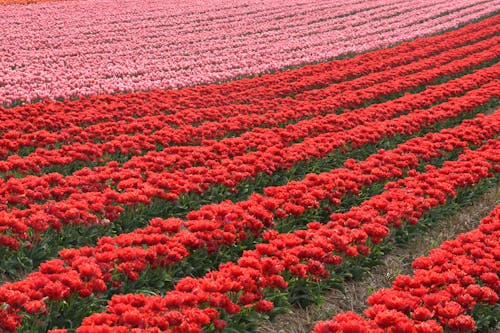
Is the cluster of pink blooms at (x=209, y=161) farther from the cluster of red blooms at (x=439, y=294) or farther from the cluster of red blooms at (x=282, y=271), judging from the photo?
the cluster of red blooms at (x=439, y=294)

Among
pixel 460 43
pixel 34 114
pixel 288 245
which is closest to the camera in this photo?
pixel 288 245

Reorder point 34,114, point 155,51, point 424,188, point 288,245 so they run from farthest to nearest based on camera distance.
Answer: point 155,51, point 34,114, point 424,188, point 288,245

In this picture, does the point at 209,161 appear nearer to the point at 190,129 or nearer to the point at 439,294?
the point at 190,129

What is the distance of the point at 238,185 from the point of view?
8.64m

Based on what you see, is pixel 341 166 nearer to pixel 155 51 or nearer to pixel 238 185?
pixel 238 185

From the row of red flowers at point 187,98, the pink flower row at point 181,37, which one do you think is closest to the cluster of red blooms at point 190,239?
the row of red flowers at point 187,98

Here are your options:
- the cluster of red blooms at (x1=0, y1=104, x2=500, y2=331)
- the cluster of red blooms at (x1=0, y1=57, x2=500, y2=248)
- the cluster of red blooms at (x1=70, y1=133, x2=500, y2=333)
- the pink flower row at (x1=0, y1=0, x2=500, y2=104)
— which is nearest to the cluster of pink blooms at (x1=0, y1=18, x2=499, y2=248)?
the cluster of red blooms at (x1=0, y1=57, x2=500, y2=248)

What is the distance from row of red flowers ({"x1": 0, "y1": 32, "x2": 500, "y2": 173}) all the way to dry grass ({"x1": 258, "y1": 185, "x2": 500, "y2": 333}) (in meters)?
3.69

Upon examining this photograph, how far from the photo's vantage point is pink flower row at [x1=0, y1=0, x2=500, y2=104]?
17.8 m

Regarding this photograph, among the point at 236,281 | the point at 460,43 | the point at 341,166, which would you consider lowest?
the point at 460,43

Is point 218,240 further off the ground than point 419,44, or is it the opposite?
point 218,240

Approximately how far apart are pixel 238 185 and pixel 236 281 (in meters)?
3.72

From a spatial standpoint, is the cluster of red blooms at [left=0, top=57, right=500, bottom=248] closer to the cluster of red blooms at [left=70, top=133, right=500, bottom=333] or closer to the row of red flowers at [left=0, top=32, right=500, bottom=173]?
the row of red flowers at [left=0, top=32, right=500, bottom=173]

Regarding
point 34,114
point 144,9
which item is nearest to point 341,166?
point 34,114
